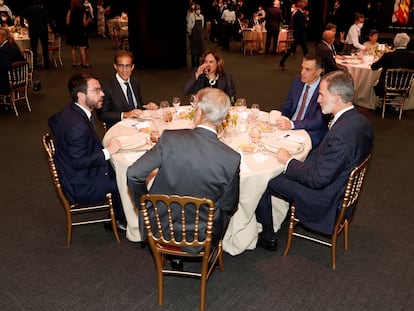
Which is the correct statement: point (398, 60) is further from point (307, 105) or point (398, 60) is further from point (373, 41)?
point (307, 105)

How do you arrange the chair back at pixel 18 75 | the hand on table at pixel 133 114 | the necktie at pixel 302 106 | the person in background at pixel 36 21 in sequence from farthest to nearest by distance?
1. the person in background at pixel 36 21
2. the chair back at pixel 18 75
3. the necktie at pixel 302 106
4. the hand on table at pixel 133 114

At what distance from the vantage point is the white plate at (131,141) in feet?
10.3

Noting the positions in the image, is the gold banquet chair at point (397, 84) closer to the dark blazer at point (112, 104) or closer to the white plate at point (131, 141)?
the dark blazer at point (112, 104)

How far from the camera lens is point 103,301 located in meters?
2.82

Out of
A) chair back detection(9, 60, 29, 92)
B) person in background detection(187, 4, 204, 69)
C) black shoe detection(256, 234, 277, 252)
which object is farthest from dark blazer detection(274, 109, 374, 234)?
person in background detection(187, 4, 204, 69)

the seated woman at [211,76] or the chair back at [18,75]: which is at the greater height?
the seated woman at [211,76]

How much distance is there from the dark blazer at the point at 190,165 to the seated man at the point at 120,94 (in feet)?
5.57

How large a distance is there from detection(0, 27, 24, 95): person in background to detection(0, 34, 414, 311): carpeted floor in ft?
7.27

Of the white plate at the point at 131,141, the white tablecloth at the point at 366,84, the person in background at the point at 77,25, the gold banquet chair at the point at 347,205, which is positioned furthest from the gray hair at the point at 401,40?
the person in background at the point at 77,25

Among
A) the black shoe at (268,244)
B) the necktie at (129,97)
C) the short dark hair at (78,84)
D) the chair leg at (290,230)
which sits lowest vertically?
the black shoe at (268,244)

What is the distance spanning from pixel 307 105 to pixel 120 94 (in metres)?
1.86

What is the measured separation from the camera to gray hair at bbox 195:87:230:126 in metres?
2.31

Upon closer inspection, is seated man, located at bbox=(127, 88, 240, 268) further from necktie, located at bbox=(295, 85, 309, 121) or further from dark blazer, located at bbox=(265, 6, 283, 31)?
dark blazer, located at bbox=(265, 6, 283, 31)

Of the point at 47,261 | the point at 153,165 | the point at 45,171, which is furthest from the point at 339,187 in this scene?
the point at 45,171
